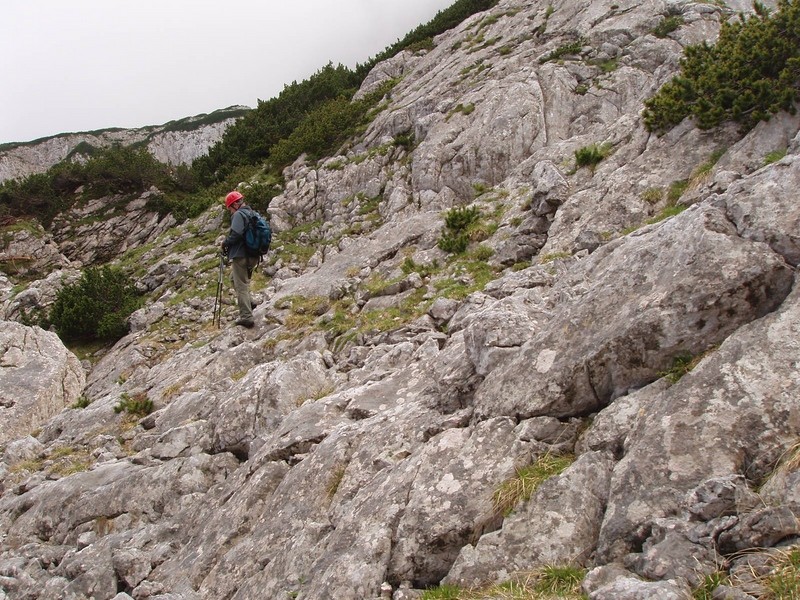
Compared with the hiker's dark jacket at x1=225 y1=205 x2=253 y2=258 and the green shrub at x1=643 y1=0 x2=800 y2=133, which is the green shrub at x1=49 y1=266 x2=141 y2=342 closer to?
the hiker's dark jacket at x1=225 y1=205 x2=253 y2=258

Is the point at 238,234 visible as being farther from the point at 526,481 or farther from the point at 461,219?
the point at 526,481

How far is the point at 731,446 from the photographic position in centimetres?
491

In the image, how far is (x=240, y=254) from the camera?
16219 mm

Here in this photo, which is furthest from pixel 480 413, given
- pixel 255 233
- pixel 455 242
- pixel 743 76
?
pixel 255 233

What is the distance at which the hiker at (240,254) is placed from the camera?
51.6 ft

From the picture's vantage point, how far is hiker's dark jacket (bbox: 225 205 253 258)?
1573 centimetres

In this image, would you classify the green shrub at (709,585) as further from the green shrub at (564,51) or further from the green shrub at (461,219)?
the green shrub at (564,51)

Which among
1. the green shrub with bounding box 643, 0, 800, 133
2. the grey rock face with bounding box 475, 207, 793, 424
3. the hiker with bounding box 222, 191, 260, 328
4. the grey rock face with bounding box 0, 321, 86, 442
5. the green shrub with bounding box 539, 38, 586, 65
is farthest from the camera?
the green shrub with bounding box 539, 38, 586, 65

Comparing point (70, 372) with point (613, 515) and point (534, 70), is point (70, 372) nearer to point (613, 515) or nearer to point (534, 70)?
point (613, 515)

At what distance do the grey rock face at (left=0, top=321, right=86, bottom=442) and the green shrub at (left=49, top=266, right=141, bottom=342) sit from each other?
2.73 meters

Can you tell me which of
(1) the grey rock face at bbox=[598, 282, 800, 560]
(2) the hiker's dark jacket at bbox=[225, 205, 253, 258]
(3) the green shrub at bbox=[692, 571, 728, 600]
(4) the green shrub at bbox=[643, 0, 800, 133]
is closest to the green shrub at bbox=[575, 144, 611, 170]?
(4) the green shrub at bbox=[643, 0, 800, 133]

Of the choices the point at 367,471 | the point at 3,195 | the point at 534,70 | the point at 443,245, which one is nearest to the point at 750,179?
the point at 367,471

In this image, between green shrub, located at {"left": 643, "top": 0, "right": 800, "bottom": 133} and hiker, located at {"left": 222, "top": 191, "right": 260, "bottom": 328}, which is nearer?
green shrub, located at {"left": 643, "top": 0, "right": 800, "bottom": 133}

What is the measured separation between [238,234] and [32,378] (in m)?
8.40
